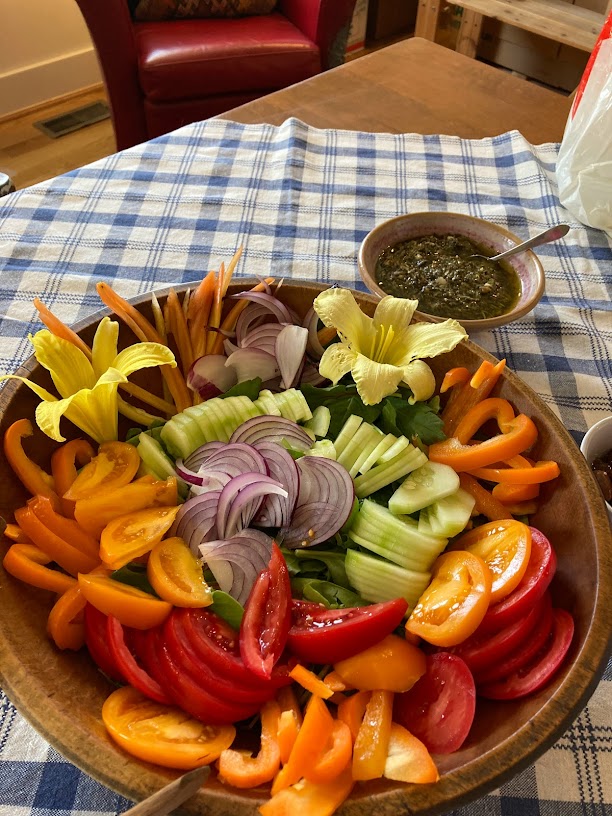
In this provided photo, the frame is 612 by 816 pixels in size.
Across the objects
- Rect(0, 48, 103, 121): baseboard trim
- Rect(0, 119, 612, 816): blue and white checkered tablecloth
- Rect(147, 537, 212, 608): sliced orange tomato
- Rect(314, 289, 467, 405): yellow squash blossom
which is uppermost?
Rect(314, 289, 467, 405): yellow squash blossom

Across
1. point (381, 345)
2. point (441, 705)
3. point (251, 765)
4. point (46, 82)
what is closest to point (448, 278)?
point (381, 345)

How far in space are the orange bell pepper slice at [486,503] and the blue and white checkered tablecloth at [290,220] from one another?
354 millimetres

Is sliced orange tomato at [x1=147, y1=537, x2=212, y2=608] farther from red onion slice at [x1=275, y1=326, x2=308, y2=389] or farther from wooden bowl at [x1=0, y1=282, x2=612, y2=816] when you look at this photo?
red onion slice at [x1=275, y1=326, x2=308, y2=389]

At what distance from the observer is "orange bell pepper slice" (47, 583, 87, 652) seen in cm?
64

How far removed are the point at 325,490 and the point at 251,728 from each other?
263 mm

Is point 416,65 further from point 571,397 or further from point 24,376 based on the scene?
point 24,376

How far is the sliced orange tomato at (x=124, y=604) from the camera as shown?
625 millimetres

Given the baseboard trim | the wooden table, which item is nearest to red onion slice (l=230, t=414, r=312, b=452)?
the wooden table

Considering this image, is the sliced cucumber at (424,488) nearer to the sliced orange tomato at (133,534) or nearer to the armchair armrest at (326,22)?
the sliced orange tomato at (133,534)

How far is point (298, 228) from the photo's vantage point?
1.44 m

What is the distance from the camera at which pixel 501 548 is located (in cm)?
71

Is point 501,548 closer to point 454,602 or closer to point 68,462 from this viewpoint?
point 454,602

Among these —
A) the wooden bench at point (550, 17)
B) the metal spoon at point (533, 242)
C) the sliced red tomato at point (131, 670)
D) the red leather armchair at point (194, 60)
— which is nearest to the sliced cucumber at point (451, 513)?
the sliced red tomato at point (131, 670)

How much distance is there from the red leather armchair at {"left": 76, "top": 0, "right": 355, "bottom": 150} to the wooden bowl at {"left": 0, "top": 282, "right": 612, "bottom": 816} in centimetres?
197
